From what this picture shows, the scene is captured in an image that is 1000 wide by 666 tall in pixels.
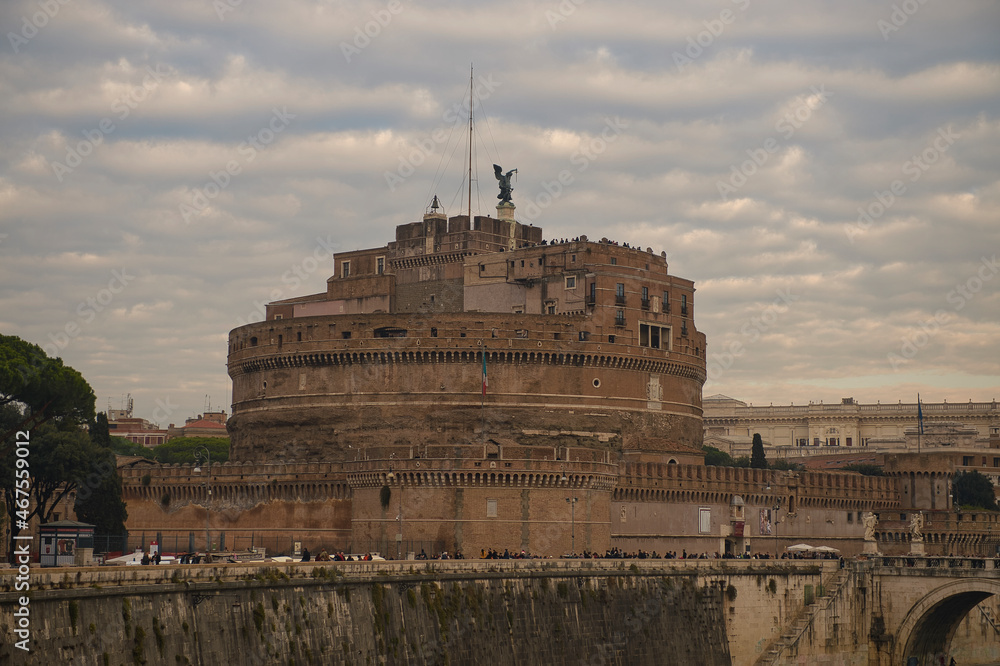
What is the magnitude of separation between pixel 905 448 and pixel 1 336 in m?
96.3

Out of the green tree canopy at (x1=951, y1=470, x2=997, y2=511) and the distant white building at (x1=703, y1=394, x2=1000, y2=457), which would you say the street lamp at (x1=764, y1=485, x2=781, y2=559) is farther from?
the distant white building at (x1=703, y1=394, x2=1000, y2=457)

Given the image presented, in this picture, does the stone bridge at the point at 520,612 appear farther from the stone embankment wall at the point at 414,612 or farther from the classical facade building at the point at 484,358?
the classical facade building at the point at 484,358

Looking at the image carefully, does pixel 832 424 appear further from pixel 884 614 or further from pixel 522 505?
pixel 522 505

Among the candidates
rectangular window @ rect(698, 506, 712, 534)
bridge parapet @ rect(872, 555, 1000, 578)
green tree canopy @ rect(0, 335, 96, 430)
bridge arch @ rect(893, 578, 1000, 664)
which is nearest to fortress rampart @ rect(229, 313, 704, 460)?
rectangular window @ rect(698, 506, 712, 534)

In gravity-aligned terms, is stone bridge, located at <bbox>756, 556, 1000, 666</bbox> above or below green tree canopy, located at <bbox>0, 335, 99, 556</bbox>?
below

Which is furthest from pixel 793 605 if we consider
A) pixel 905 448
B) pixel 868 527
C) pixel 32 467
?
pixel 905 448

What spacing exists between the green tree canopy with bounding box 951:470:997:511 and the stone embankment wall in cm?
4138

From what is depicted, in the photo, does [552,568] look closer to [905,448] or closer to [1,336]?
[1,336]

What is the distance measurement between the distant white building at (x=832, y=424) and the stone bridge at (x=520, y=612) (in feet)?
262

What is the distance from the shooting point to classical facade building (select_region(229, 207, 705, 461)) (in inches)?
3312

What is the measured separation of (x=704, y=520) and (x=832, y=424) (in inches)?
3297

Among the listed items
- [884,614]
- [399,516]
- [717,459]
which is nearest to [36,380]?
[399,516]

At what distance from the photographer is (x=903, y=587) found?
6725 cm

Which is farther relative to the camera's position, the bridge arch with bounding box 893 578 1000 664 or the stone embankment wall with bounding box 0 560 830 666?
the bridge arch with bounding box 893 578 1000 664
